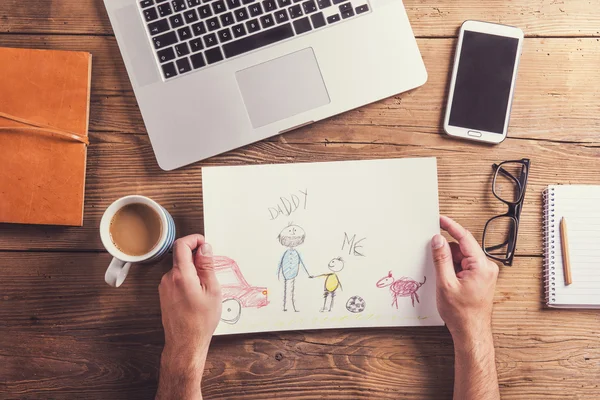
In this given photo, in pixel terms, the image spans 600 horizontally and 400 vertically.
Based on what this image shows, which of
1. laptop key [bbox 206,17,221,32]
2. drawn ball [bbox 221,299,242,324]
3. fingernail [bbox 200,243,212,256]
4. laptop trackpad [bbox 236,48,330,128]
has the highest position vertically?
laptop key [bbox 206,17,221,32]

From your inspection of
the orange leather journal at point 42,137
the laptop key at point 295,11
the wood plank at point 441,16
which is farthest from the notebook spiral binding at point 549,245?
the orange leather journal at point 42,137

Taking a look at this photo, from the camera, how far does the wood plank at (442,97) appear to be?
2.76ft

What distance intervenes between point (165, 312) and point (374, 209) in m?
0.37

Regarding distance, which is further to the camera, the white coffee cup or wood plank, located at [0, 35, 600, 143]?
wood plank, located at [0, 35, 600, 143]

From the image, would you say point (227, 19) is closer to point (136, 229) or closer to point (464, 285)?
point (136, 229)

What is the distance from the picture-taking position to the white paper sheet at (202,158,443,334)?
32.0 inches

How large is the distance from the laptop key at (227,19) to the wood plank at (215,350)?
401 mm

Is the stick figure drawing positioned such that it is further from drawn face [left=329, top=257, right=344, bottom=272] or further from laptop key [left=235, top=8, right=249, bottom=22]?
laptop key [left=235, top=8, right=249, bottom=22]

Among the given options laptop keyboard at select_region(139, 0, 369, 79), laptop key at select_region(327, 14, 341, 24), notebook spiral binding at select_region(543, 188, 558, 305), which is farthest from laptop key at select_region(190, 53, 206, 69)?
notebook spiral binding at select_region(543, 188, 558, 305)

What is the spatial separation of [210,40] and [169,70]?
80mm

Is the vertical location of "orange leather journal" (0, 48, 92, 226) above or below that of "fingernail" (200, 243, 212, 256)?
above

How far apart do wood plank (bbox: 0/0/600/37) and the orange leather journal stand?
65 millimetres

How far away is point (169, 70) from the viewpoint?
79 cm

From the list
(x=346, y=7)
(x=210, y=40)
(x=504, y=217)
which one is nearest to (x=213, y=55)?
(x=210, y=40)
